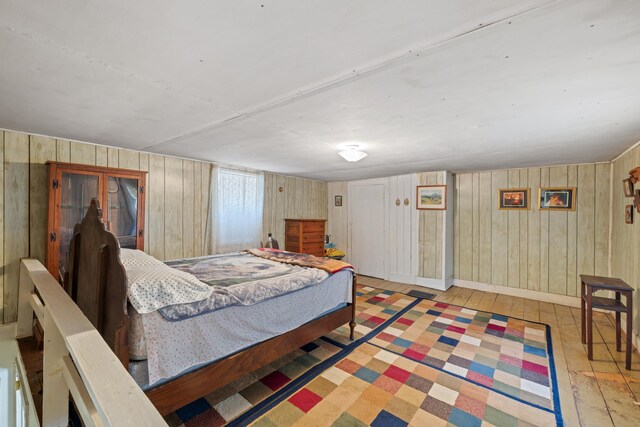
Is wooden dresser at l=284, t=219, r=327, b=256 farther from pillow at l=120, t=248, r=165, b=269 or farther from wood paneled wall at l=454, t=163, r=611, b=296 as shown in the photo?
pillow at l=120, t=248, r=165, b=269

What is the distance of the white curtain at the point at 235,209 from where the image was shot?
14.0ft

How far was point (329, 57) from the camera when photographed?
1331mm

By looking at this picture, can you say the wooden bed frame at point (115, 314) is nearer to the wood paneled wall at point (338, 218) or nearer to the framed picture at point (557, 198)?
the wood paneled wall at point (338, 218)

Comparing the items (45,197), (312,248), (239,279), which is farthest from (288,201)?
(45,197)

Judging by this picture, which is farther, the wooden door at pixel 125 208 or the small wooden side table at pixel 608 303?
the wooden door at pixel 125 208

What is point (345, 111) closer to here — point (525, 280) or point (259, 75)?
point (259, 75)

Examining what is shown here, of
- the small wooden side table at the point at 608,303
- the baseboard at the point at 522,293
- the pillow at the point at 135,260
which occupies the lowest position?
the baseboard at the point at 522,293

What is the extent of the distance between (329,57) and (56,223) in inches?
120

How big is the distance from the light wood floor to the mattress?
2079 mm

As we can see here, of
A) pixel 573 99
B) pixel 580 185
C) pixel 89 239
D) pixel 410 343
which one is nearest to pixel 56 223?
pixel 89 239

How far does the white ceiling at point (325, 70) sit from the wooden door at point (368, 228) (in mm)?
3109

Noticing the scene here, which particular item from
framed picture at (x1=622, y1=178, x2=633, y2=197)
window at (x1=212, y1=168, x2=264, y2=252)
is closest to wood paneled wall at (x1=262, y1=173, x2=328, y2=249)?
window at (x1=212, y1=168, x2=264, y2=252)

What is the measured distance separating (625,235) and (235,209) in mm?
5250

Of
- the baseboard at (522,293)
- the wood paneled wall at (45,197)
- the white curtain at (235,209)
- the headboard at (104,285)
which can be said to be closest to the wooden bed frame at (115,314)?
the headboard at (104,285)
